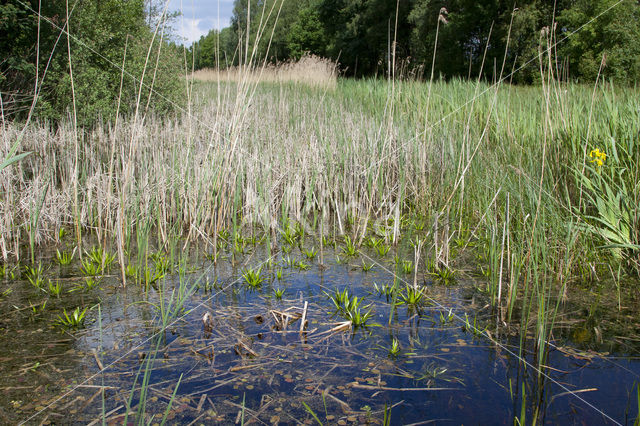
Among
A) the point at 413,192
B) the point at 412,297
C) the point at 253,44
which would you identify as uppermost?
the point at 253,44

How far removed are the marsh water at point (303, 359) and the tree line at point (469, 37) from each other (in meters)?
1.54

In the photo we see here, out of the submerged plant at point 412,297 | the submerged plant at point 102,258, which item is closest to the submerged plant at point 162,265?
the submerged plant at point 102,258

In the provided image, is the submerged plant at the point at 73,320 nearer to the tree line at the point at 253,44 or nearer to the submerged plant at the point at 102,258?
the submerged plant at the point at 102,258

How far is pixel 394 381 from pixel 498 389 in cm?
41

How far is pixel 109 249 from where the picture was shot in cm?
357

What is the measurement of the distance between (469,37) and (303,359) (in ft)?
70.3

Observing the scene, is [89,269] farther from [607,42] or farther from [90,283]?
[607,42]

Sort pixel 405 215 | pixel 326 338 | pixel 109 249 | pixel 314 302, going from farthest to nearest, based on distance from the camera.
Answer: pixel 405 215 → pixel 109 249 → pixel 314 302 → pixel 326 338

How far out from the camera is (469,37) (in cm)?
2081

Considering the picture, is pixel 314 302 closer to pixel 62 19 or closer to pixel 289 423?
pixel 289 423

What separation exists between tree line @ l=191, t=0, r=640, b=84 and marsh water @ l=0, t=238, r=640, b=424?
60.6 inches

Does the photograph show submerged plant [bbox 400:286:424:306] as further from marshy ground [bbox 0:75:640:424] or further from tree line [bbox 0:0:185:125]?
tree line [bbox 0:0:185:125]

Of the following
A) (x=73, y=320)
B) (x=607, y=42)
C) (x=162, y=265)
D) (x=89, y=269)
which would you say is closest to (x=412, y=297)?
(x=162, y=265)

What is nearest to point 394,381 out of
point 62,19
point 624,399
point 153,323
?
point 624,399
